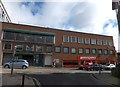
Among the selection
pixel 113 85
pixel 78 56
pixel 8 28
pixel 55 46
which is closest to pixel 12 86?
pixel 113 85

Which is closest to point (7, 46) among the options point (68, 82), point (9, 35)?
point (9, 35)

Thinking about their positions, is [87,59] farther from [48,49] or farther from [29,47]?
[29,47]

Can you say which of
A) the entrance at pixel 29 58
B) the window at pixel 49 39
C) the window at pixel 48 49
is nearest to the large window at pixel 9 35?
the entrance at pixel 29 58

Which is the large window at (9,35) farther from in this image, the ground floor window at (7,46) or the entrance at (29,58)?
the entrance at (29,58)

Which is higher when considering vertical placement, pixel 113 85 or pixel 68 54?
pixel 68 54

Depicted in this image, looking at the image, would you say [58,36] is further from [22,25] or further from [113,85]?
[113,85]

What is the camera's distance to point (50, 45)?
5572cm

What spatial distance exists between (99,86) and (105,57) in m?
50.2

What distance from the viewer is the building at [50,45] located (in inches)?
2004

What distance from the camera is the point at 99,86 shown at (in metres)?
17.1

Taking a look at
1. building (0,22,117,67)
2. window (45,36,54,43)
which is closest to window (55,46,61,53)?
building (0,22,117,67)

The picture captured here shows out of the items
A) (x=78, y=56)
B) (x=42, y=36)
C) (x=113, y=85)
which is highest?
(x=42, y=36)

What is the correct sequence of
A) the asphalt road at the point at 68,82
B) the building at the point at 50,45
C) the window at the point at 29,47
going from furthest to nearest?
the window at the point at 29,47 < the building at the point at 50,45 < the asphalt road at the point at 68,82

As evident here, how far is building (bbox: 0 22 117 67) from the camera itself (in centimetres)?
5091
